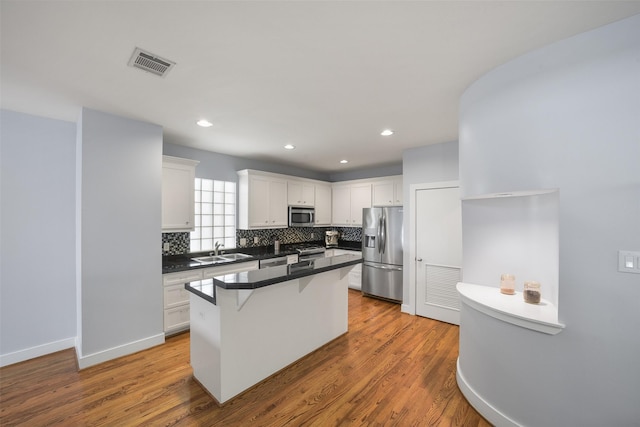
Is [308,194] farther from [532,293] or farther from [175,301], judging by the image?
[532,293]

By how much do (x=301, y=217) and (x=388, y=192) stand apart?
187cm

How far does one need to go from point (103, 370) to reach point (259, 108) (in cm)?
308

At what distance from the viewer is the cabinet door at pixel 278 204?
16.5ft

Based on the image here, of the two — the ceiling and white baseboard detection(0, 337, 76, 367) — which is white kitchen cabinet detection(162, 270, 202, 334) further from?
the ceiling

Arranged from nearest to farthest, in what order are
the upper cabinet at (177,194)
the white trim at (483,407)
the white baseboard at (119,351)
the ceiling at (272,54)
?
the ceiling at (272,54) < the white trim at (483,407) < the white baseboard at (119,351) < the upper cabinet at (177,194)

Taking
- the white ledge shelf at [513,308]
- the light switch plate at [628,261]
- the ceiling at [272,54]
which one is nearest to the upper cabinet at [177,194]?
the ceiling at [272,54]

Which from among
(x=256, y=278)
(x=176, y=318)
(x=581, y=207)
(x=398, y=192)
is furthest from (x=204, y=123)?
(x=398, y=192)

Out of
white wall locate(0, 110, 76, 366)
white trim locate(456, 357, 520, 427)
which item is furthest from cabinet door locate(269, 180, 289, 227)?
white trim locate(456, 357, 520, 427)

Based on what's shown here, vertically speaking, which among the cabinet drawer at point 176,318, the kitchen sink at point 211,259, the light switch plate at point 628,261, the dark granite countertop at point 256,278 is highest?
the light switch plate at point 628,261

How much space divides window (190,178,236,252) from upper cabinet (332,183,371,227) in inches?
95.4

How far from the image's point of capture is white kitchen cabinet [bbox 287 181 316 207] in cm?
539

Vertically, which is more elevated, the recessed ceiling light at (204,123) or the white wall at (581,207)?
the recessed ceiling light at (204,123)

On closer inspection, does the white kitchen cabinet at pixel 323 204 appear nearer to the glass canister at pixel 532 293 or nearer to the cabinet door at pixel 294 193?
the cabinet door at pixel 294 193

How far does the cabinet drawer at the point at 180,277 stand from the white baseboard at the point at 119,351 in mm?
629
